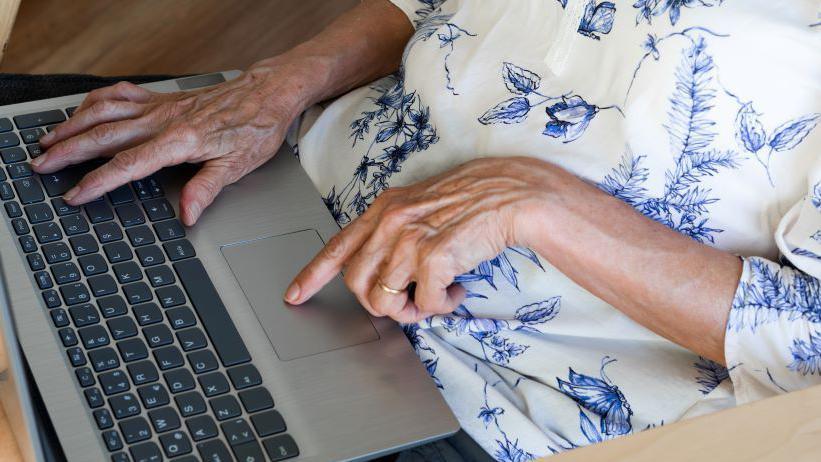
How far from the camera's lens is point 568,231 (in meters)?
0.83

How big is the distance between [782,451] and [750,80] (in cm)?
40

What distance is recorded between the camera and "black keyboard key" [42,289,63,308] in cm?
81

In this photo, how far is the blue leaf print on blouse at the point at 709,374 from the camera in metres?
0.86

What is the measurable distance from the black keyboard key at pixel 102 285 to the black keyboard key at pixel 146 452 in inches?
6.2

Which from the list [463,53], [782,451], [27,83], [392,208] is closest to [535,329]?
[392,208]

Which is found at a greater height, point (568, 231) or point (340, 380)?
point (568, 231)

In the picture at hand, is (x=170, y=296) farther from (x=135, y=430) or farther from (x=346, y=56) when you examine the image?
(x=346, y=56)

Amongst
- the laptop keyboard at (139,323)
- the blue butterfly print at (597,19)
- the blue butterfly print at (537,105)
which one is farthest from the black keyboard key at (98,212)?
the blue butterfly print at (597,19)

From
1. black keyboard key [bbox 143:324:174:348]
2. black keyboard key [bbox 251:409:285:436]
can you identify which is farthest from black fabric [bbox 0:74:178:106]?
black keyboard key [bbox 251:409:285:436]

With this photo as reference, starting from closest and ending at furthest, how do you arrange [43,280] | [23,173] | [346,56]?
[43,280] < [23,173] < [346,56]

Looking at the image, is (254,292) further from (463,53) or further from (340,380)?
(463,53)

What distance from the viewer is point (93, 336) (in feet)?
2.57

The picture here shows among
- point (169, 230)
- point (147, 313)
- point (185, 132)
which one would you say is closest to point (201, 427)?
point (147, 313)

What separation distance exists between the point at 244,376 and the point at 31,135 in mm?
367
